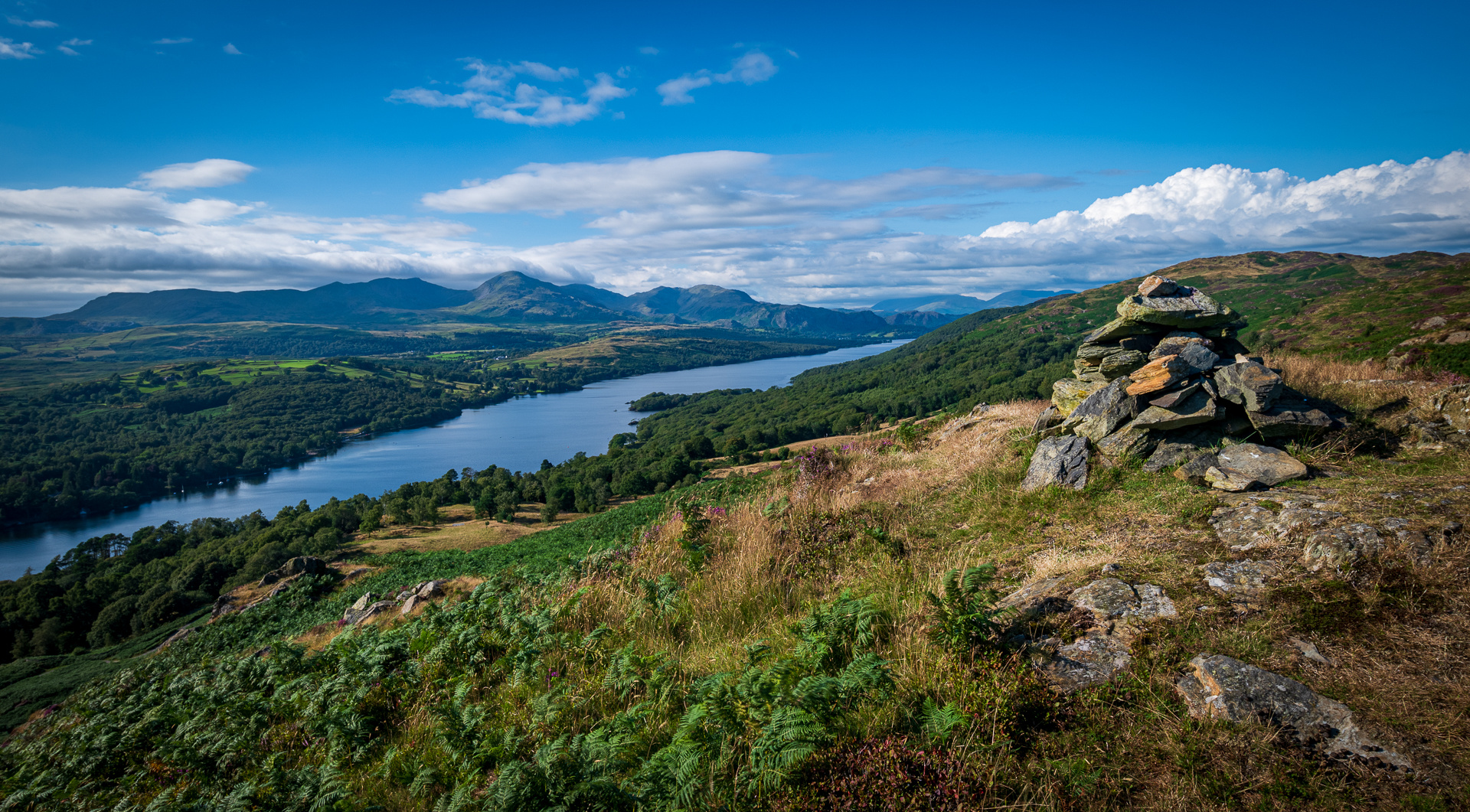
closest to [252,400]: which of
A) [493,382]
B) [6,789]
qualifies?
[493,382]

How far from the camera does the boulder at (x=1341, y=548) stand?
4043mm

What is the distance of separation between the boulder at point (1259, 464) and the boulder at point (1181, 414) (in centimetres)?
61

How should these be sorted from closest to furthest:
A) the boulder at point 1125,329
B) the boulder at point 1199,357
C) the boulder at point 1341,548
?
the boulder at point 1341,548 → the boulder at point 1199,357 → the boulder at point 1125,329

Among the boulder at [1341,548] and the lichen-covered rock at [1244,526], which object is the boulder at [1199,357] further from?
the boulder at [1341,548]

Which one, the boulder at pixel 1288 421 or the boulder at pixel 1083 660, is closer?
the boulder at pixel 1083 660

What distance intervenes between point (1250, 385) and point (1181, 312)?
83.9 inches

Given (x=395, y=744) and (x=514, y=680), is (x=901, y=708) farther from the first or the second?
(x=395, y=744)

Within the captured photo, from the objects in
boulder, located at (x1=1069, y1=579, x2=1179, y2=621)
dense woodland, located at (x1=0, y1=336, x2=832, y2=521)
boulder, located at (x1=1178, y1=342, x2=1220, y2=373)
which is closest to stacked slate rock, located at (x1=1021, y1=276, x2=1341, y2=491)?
boulder, located at (x1=1178, y1=342, x2=1220, y2=373)

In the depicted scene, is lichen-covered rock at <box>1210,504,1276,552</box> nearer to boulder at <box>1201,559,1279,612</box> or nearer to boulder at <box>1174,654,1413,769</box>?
boulder at <box>1201,559,1279,612</box>

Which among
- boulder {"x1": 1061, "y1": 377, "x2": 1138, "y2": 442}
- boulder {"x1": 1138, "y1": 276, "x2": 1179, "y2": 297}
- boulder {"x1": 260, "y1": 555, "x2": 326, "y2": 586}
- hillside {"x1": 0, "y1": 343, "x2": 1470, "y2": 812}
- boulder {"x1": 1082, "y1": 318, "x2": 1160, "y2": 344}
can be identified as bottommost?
boulder {"x1": 260, "y1": 555, "x2": 326, "y2": 586}

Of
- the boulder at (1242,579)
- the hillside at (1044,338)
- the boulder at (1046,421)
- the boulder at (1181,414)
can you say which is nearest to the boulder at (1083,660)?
the boulder at (1242,579)

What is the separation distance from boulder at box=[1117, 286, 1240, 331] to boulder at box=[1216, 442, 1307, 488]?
294 centimetres

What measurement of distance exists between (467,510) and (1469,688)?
51785mm

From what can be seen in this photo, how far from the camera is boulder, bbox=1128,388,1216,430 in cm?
747
